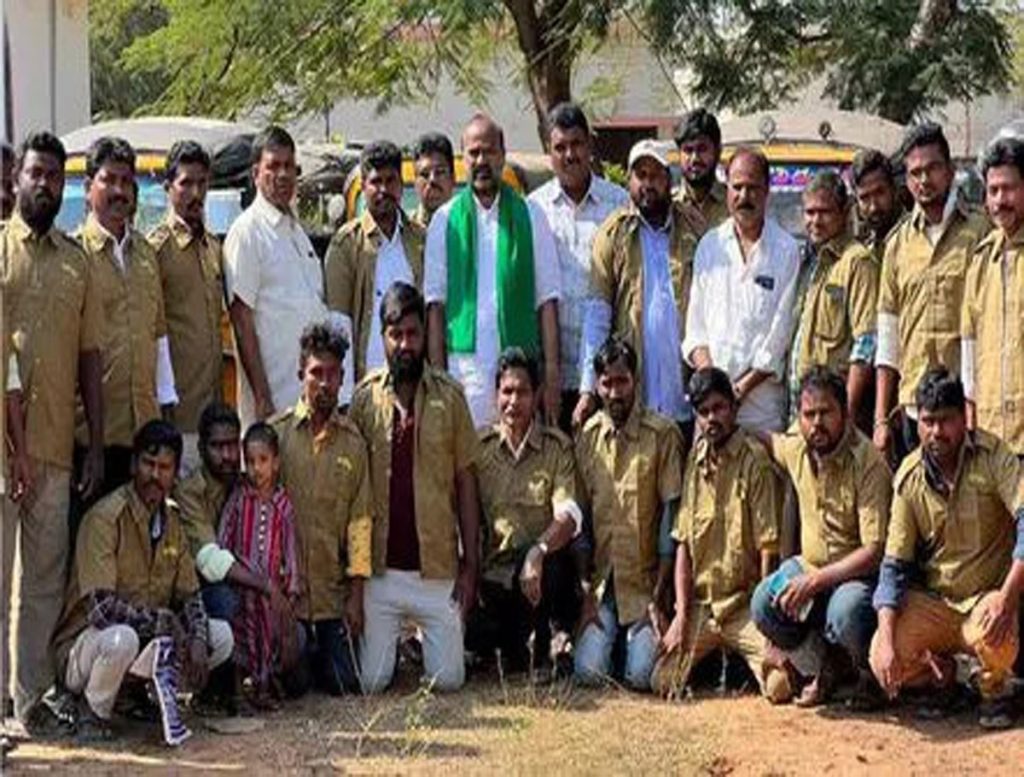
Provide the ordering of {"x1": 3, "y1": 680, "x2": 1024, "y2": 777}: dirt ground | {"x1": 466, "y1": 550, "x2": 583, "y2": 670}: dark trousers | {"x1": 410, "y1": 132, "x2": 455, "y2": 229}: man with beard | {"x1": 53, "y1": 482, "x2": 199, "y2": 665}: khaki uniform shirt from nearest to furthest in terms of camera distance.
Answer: {"x1": 3, "y1": 680, "x2": 1024, "y2": 777}: dirt ground
{"x1": 53, "y1": 482, "x2": 199, "y2": 665}: khaki uniform shirt
{"x1": 466, "y1": 550, "x2": 583, "y2": 670}: dark trousers
{"x1": 410, "y1": 132, "x2": 455, "y2": 229}: man with beard

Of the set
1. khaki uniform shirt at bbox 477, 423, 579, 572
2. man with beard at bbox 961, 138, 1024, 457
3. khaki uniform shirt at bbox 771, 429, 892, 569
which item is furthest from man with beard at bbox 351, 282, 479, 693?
man with beard at bbox 961, 138, 1024, 457

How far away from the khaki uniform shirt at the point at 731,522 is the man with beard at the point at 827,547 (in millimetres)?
160

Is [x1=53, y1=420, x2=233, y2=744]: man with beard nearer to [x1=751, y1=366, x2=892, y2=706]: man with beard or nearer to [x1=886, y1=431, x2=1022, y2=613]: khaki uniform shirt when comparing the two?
[x1=751, y1=366, x2=892, y2=706]: man with beard

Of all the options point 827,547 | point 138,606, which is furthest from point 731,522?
point 138,606

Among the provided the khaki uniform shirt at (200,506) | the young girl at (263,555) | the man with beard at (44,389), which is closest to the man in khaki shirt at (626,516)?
the young girl at (263,555)

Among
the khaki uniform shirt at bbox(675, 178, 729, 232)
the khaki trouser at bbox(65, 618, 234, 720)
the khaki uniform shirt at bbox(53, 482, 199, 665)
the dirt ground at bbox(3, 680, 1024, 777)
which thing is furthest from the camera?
the khaki uniform shirt at bbox(675, 178, 729, 232)

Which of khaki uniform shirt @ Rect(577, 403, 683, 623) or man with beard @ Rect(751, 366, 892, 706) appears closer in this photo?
man with beard @ Rect(751, 366, 892, 706)

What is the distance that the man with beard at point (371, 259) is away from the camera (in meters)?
7.05

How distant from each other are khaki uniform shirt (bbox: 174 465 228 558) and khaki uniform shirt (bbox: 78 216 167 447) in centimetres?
26

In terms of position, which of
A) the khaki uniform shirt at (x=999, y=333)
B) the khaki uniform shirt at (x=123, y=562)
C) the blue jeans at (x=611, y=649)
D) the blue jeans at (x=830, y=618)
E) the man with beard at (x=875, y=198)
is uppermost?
the man with beard at (x=875, y=198)

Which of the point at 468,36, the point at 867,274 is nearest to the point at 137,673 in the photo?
the point at 867,274

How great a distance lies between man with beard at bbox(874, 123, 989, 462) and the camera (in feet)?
20.5

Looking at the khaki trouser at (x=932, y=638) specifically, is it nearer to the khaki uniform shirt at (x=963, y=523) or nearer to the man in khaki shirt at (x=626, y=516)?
the khaki uniform shirt at (x=963, y=523)

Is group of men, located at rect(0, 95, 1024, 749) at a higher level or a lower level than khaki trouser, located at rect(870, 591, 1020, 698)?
higher
